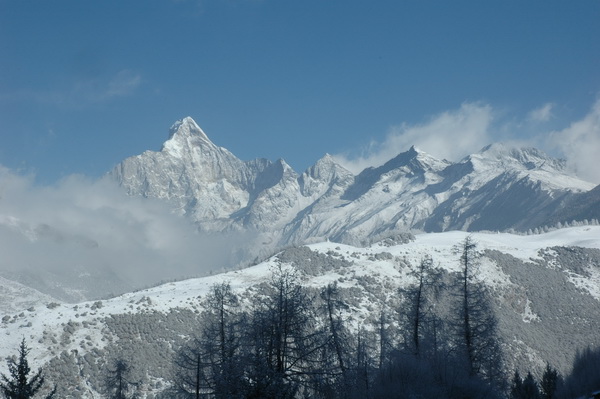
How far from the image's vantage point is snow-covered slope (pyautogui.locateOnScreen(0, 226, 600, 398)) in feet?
308

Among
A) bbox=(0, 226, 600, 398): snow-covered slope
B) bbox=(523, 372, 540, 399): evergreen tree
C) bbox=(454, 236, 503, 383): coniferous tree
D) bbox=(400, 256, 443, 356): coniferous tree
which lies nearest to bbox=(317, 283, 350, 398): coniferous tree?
bbox=(400, 256, 443, 356): coniferous tree

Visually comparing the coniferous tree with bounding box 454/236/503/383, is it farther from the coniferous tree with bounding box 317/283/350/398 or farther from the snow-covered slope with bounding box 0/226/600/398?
the snow-covered slope with bounding box 0/226/600/398

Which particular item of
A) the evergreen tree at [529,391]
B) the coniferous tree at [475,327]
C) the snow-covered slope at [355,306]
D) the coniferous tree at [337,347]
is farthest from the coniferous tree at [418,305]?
the snow-covered slope at [355,306]

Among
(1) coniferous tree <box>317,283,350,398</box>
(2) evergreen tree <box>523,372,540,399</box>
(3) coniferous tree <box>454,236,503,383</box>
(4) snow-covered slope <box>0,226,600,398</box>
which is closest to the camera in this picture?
(1) coniferous tree <box>317,283,350,398</box>

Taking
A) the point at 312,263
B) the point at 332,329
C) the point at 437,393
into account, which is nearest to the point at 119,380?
the point at 332,329

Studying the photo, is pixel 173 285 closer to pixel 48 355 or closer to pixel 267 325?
pixel 48 355

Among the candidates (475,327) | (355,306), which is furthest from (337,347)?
(355,306)

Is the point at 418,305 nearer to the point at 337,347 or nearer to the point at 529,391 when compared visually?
the point at 337,347

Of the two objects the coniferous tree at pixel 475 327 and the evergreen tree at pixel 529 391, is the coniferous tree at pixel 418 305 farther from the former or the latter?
the evergreen tree at pixel 529 391

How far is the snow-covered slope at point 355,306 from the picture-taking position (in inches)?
3691

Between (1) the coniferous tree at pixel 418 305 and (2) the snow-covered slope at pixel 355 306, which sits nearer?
(1) the coniferous tree at pixel 418 305

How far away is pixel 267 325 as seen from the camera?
28.0m

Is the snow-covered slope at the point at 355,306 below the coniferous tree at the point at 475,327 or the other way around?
the other way around

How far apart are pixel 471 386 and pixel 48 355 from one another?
77.6 metres
